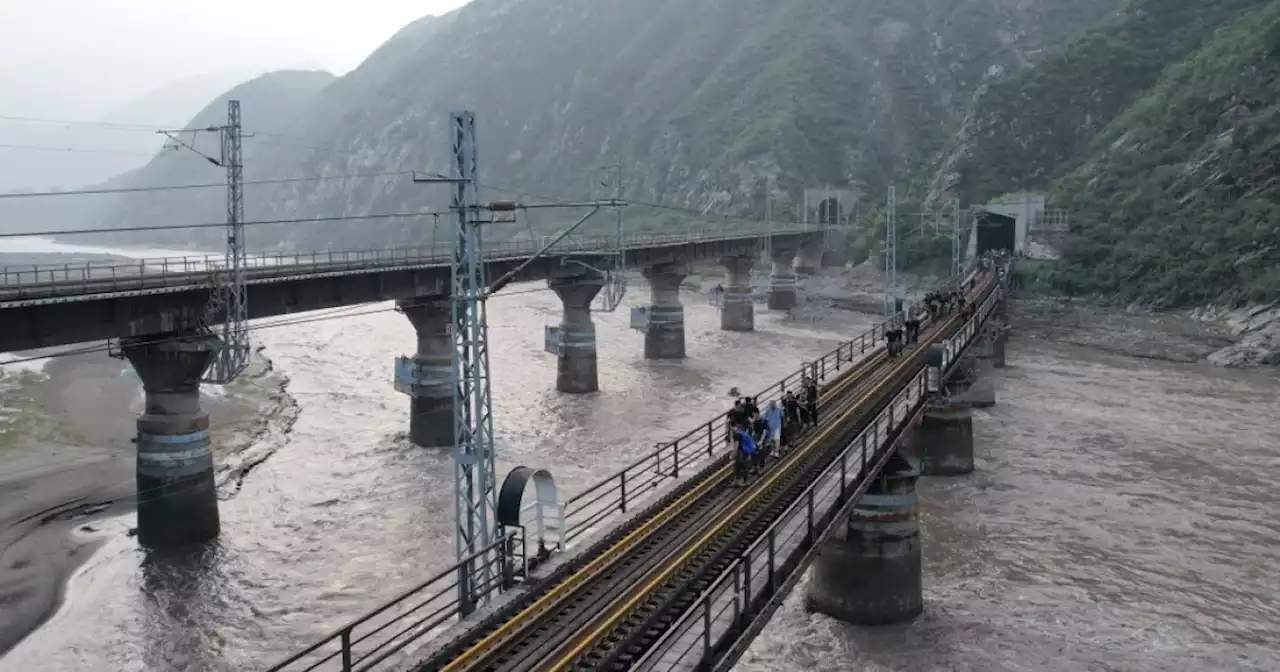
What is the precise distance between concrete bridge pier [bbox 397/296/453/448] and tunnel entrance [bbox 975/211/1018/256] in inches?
Answer: 3241

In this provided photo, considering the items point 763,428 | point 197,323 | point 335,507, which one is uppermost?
point 197,323

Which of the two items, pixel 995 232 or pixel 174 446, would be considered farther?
pixel 995 232

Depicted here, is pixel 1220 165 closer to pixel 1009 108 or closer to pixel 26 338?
pixel 1009 108

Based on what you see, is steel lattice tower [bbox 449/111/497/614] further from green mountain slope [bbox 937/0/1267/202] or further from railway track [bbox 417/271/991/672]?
green mountain slope [bbox 937/0/1267/202]

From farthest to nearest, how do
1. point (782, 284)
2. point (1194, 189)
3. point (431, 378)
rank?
point (782, 284) → point (1194, 189) → point (431, 378)

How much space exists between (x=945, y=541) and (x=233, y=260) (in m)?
24.3

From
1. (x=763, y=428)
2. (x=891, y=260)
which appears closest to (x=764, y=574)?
(x=763, y=428)

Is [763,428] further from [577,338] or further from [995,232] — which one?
[995,232]

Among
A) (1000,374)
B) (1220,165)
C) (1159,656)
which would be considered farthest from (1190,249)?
(1159,656)

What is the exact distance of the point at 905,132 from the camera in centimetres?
17362

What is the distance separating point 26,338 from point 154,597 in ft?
29.7

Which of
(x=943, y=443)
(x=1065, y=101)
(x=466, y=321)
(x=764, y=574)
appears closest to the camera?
(x=764, y=574)

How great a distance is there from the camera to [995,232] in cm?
11656

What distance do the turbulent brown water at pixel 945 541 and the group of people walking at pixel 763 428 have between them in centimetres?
409
